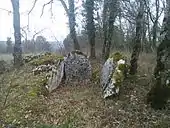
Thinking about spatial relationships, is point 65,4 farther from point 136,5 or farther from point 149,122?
point 149,122

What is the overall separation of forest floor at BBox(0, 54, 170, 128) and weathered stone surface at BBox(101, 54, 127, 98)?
27 centimetres

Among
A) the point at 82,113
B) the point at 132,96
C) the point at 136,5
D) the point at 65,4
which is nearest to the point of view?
the point at 82,113

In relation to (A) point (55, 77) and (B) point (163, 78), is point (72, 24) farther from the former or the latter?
(B) point (163, 78)

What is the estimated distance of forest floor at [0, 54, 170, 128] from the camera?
8.45 metres

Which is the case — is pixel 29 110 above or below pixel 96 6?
below

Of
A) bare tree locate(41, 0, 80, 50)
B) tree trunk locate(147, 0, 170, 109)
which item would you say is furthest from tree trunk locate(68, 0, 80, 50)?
tree trunk locate(147, 0, 170, 109)

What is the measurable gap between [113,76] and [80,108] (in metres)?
1.89

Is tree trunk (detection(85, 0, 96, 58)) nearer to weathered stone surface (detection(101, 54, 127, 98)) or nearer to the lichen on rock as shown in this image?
the lichen on rock

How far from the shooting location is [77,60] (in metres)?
13.1

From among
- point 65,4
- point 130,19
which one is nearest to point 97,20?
point 65,4

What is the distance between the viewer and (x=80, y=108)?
956 cm

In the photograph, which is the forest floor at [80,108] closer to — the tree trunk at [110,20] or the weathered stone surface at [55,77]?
the weathered stone surface at [55,77]

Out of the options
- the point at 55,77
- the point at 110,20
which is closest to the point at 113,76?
the point at 55,77

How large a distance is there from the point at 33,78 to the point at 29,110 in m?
3.43
